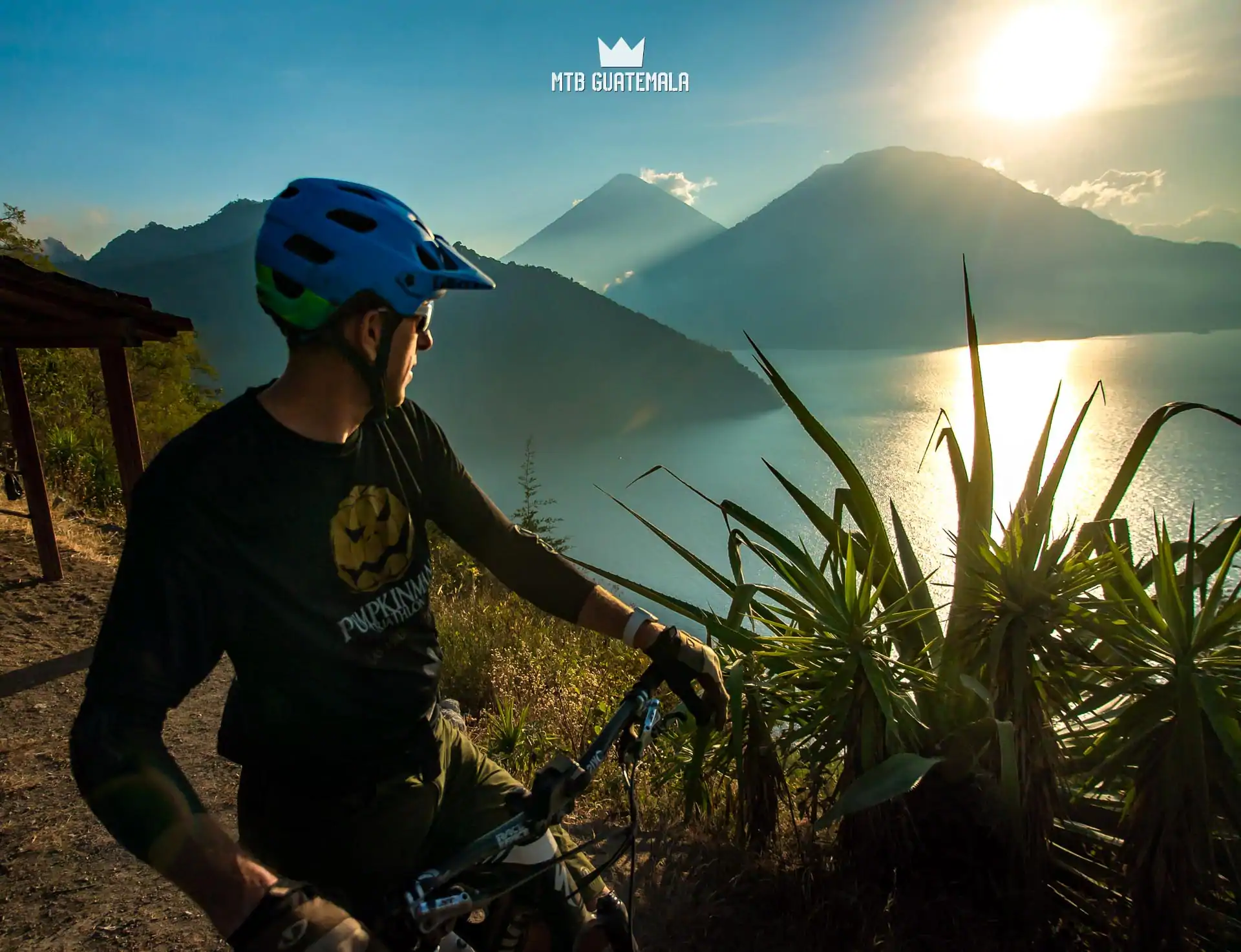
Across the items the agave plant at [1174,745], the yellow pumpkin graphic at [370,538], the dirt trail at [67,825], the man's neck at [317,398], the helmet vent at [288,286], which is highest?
the helmet vent at [288,286]

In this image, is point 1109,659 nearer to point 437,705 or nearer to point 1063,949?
point 1063,949

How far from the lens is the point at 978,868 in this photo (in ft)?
8.71

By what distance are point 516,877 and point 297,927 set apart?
384 millimetres

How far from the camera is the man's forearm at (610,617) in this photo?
1924mm

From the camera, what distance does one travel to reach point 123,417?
6.98m

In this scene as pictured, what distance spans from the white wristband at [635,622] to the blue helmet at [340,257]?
899 mm

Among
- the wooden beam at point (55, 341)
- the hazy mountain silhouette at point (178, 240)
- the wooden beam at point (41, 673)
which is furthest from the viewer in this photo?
the hazy mountain silhouette at point (178, 240)

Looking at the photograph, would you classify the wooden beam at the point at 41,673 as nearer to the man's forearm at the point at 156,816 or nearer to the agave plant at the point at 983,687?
the agave plant at the point at 983,687

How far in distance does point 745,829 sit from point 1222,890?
1.55m

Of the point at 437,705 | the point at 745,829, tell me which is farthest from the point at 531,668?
the point at 437,705

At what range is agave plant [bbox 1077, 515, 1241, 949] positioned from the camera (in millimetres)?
2135

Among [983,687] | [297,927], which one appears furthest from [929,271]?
[297,927]

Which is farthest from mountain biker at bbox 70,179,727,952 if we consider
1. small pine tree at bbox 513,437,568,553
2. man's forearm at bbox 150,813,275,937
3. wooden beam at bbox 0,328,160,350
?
small pine tree at bbox 513,437,568,553

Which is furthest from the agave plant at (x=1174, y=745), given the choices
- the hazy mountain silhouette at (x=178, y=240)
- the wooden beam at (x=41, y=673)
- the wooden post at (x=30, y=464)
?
the hazy mountain silhouette at (x=178, y=240)
